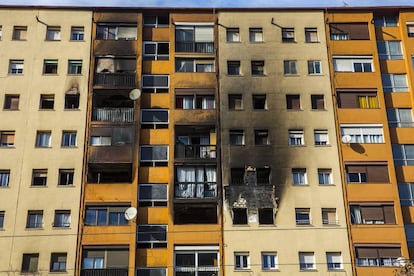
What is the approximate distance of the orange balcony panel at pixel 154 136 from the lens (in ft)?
125

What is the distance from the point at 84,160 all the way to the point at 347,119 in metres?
18.8

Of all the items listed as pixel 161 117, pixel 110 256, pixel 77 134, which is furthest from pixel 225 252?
pixel 77 134

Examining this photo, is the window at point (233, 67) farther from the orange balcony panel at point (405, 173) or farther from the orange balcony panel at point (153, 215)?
the orange balcony panel at point (405, 173)

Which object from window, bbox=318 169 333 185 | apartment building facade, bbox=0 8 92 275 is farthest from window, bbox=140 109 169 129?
window, bbox=318 169 333 185

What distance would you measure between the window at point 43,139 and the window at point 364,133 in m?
20.7

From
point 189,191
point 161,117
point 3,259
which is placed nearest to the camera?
point 3,259

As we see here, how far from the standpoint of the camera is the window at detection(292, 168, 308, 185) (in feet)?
122

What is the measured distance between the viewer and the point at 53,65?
1583 inches

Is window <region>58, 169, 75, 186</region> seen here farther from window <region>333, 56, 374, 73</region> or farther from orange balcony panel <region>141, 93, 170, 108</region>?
window <region>333, 56, 374, 73</region>

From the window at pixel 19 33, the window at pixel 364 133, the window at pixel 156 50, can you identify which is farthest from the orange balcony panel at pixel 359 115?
the window at pixel 19 33

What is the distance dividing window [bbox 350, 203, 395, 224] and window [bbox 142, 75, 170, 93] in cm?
1567

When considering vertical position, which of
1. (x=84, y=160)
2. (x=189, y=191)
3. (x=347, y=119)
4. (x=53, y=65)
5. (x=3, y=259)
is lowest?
(x=3, y=259)

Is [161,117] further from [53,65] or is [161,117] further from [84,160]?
[53,65]

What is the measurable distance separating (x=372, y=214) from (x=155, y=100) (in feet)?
55.9
